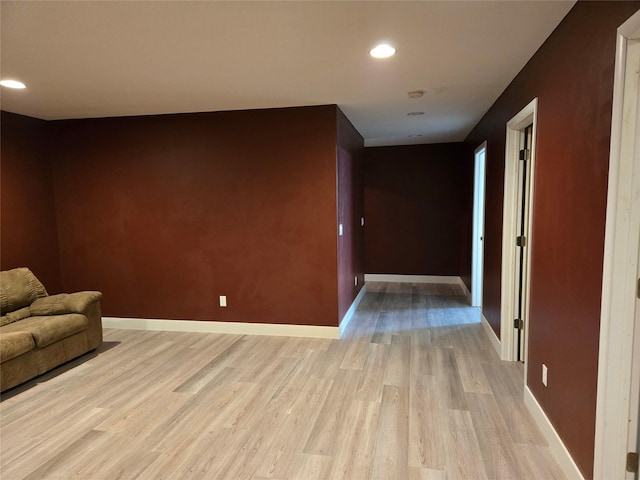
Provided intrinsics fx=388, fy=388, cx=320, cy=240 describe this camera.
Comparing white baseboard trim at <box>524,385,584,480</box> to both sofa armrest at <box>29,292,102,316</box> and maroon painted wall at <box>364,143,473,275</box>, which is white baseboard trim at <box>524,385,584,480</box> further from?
maroon painted wall at <box>364,143,473,275</box>

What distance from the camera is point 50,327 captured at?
3250mm

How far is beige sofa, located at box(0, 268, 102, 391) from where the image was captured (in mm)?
2977

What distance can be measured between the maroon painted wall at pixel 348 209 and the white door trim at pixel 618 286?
2.66m

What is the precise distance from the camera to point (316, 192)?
13.1 feet

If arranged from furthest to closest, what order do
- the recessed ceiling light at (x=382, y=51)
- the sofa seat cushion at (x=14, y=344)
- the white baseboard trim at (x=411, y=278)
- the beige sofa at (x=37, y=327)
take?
the white baseboard trim at (x=411, y=278)
the beige sofa at (x=37, y=327)
the sofa seat cushion at (x=14, y=344)
the recessed ceiling light at (x=382, y=51)

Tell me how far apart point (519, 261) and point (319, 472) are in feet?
7.66

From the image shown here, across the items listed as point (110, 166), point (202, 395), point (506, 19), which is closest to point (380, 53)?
point (506, 19)

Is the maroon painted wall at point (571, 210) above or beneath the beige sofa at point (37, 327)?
above

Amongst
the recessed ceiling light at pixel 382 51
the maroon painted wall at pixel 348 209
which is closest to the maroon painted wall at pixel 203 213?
the maroon painted wall at pixel 348 209

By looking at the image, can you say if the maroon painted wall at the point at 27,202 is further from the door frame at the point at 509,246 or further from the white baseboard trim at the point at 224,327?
the door frame at the point at 509,246

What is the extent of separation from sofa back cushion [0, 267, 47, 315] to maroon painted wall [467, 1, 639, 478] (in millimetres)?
Answer: 4299

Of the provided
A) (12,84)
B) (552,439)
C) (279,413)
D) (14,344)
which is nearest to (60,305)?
(14,344)

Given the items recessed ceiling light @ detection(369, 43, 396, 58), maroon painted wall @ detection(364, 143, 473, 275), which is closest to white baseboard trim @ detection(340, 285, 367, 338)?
maroon painted wall @ detection(364, 143, 473, 275)

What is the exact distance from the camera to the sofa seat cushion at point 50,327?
10.3 ft
